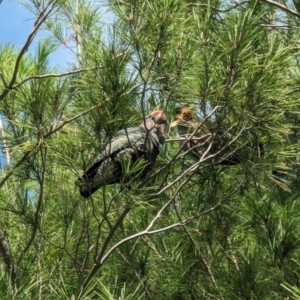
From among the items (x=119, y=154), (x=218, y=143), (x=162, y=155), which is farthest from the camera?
(x=162, y=155)

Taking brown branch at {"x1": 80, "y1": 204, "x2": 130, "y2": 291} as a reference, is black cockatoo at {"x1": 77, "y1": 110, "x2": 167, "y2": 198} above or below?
above

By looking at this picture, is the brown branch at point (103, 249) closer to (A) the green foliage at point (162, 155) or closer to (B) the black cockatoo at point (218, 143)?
(A) the green foliage at point (162, 155)

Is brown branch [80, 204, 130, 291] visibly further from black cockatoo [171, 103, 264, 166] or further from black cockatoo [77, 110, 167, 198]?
black cockatoo [171, 103, 264, 166]

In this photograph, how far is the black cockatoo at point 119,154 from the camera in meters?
1.64

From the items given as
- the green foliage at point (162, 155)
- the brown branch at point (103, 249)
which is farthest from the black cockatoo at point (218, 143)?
the brown branch at point (103, 249)

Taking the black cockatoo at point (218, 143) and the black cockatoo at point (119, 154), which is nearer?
the black cockatoo at point (119, 154)

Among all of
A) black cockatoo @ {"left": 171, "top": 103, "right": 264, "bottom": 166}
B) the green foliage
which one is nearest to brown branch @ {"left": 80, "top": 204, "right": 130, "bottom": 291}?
the green foliage

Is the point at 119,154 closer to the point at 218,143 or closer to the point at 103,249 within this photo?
the point at 103,249

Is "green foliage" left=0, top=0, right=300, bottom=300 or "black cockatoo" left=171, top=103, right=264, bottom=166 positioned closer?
"green foliage" left=0, top=0, right=300, bottom=300

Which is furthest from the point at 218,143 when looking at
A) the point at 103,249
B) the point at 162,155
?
the point at 103,249

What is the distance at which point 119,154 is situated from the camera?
171 cm

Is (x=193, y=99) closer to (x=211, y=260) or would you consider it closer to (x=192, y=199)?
(x=192, y=199)

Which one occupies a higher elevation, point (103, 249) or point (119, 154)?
point (119, 154)

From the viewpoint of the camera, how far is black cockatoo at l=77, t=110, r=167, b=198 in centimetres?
164
